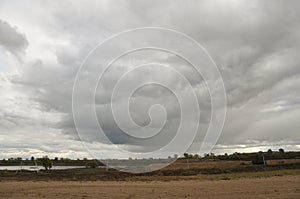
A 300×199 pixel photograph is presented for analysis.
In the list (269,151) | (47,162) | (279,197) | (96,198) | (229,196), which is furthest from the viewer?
(269,151)

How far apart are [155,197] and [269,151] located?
13725cm

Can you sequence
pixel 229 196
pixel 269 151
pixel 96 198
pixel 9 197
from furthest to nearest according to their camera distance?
pixel 269 151 < pixel 9 197 < pixel 96 198 < pixel 229 196

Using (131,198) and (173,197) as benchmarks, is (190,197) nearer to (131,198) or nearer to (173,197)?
(173,197)

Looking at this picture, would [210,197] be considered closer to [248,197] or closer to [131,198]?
[248,197]

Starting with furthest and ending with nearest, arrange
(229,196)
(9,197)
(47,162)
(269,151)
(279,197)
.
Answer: (269,151) → (47,162) → (9,197) → (229,196) → (279,197)

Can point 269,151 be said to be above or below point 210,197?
above

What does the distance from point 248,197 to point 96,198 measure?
12.8 m

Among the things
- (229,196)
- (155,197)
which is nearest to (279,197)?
(229,196)

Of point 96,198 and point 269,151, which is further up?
point 269,151

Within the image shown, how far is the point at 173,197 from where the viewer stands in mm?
30203

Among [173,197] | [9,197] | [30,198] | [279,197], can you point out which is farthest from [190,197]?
[9,197]

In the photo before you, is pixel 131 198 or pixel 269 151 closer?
pixel 131 198

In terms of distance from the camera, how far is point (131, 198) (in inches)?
1194

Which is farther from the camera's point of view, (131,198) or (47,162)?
(47,162)
